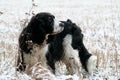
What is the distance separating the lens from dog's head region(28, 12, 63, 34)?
22.5ft

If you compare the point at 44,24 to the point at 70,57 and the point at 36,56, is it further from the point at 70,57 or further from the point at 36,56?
the point at 70,57

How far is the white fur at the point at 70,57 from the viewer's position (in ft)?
24.8

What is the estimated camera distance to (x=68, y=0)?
1272 inches

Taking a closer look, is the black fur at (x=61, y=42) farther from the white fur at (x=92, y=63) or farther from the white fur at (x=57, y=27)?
the white fur at (x=57, y=27)

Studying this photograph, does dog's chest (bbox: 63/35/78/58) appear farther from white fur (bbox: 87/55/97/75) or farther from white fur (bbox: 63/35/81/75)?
white fur (bbox: 87/55/97/75)

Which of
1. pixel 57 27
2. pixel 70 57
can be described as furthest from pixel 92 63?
pixel 57 27

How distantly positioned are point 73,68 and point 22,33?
149 cm

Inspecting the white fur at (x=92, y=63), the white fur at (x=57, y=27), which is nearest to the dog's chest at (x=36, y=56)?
the white fur at (x=57, y=27)

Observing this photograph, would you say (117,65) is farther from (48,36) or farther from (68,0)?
(68,0)

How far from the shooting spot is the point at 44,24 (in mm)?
6906

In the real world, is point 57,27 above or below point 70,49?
above

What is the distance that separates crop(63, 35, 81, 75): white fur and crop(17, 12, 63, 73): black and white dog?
0.61m

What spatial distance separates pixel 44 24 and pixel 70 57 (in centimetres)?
105

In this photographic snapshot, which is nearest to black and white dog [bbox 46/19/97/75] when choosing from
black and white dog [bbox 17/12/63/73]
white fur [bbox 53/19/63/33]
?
white fur [bbox 53/19/63/33]
